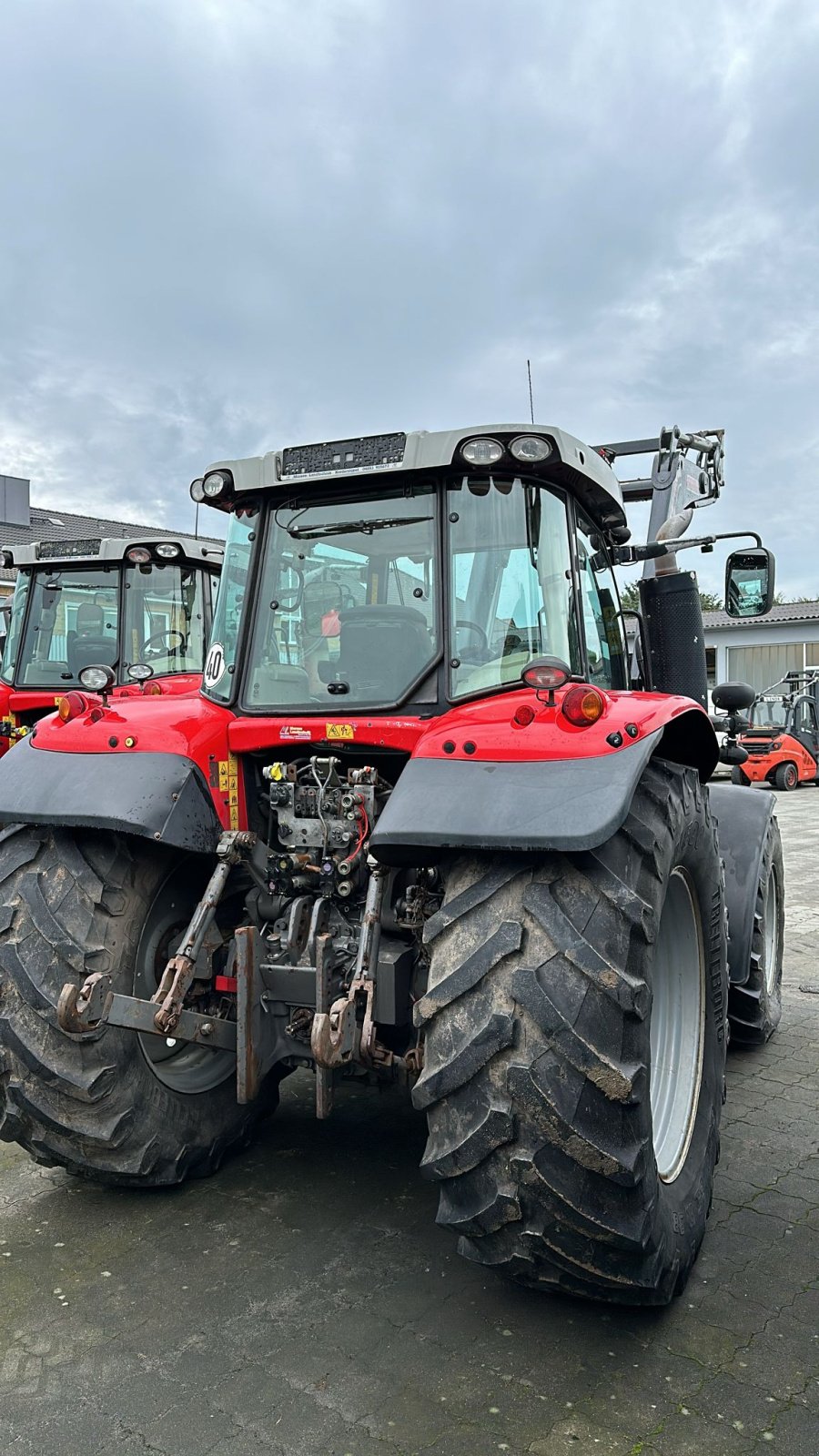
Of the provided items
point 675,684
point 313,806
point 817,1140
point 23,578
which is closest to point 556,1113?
point 313,806

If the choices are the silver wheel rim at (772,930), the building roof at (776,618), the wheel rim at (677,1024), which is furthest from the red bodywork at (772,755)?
the wheel rim at (677,1024)

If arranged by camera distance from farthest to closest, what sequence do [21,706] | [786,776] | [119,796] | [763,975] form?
1. [786,776]
2. [21,706]
3. [763,975]
4. [119,796]

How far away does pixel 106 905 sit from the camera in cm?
325

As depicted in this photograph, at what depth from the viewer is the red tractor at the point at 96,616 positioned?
8641 millimetres

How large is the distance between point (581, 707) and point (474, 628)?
0.66 meters

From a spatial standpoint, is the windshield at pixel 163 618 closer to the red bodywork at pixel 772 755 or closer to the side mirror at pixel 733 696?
the side mirror at pixel 733 696

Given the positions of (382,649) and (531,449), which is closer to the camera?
(531,449)

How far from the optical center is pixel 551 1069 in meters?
2.41

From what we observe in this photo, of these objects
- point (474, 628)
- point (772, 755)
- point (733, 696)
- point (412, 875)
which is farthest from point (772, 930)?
point (772, 755)

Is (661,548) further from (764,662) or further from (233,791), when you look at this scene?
(764,662)

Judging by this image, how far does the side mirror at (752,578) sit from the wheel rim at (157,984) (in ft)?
8.13

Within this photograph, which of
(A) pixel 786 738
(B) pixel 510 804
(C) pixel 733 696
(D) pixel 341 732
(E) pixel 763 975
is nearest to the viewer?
(B) pixel 510 804

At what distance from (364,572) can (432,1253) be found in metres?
2.14

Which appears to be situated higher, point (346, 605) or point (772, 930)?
point (346, 605)
